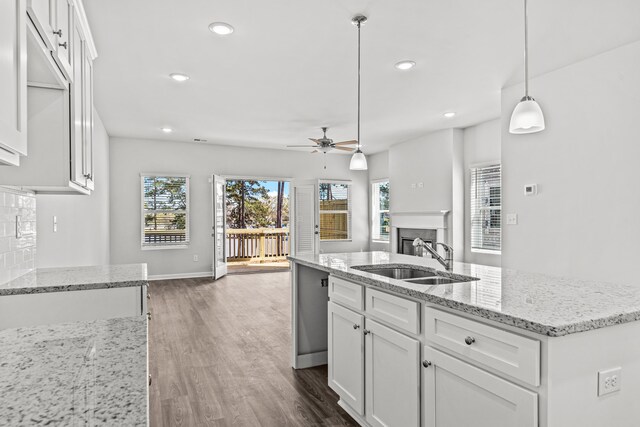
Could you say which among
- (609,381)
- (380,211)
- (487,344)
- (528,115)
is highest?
(528,115)

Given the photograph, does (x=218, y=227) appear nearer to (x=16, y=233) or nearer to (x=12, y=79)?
(x=16, y=233)

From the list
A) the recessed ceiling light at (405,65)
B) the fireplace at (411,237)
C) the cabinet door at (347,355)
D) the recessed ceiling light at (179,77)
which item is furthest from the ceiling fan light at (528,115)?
the fireplace at (411,237)

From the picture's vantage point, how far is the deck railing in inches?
420

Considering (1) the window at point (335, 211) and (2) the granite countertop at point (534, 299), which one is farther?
(1) the window at point (335, 211)

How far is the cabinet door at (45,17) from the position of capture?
127 cm

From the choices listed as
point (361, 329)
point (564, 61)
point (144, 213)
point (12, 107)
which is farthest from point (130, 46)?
point (144, 213)

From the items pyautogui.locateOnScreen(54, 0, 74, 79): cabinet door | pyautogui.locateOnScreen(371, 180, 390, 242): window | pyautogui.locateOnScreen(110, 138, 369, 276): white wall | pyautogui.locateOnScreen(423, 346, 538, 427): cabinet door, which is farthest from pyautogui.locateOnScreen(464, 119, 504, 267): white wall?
pyautogui.locateOnScreen(54, 0, 74, 79): cabinet door

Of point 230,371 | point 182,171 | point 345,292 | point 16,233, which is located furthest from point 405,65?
point 182,171

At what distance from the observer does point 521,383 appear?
50.8 inches

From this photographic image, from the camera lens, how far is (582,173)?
372cm

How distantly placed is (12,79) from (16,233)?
1.63 meters

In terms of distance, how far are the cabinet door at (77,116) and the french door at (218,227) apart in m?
5.13

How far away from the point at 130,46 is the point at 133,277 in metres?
2.13

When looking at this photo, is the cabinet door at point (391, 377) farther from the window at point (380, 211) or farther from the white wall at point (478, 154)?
the window at point (380, 211)
